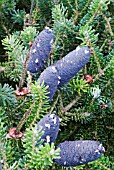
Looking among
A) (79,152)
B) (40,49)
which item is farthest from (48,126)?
(40,49)

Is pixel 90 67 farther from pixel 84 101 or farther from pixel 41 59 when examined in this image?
pixel 41 59

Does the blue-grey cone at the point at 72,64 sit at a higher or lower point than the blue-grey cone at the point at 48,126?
higher

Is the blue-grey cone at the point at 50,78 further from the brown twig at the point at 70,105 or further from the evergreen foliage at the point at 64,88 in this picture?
the brown twig at the point at 70,105

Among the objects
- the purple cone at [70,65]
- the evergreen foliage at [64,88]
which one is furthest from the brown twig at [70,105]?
the purple cone at [70,65]

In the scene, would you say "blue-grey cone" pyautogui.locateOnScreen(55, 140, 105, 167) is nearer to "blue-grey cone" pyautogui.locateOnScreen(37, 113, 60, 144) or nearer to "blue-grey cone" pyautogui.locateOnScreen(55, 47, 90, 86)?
"blue-grey cone" pyautogui.locateOnScreen(37, 113, 60, 144)

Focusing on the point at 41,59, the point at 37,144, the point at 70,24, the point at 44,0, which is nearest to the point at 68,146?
the point at 37,144

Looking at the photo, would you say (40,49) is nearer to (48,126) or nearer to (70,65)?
(70,65)

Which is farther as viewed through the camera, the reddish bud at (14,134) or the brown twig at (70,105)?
the brown twig at (70,105)
